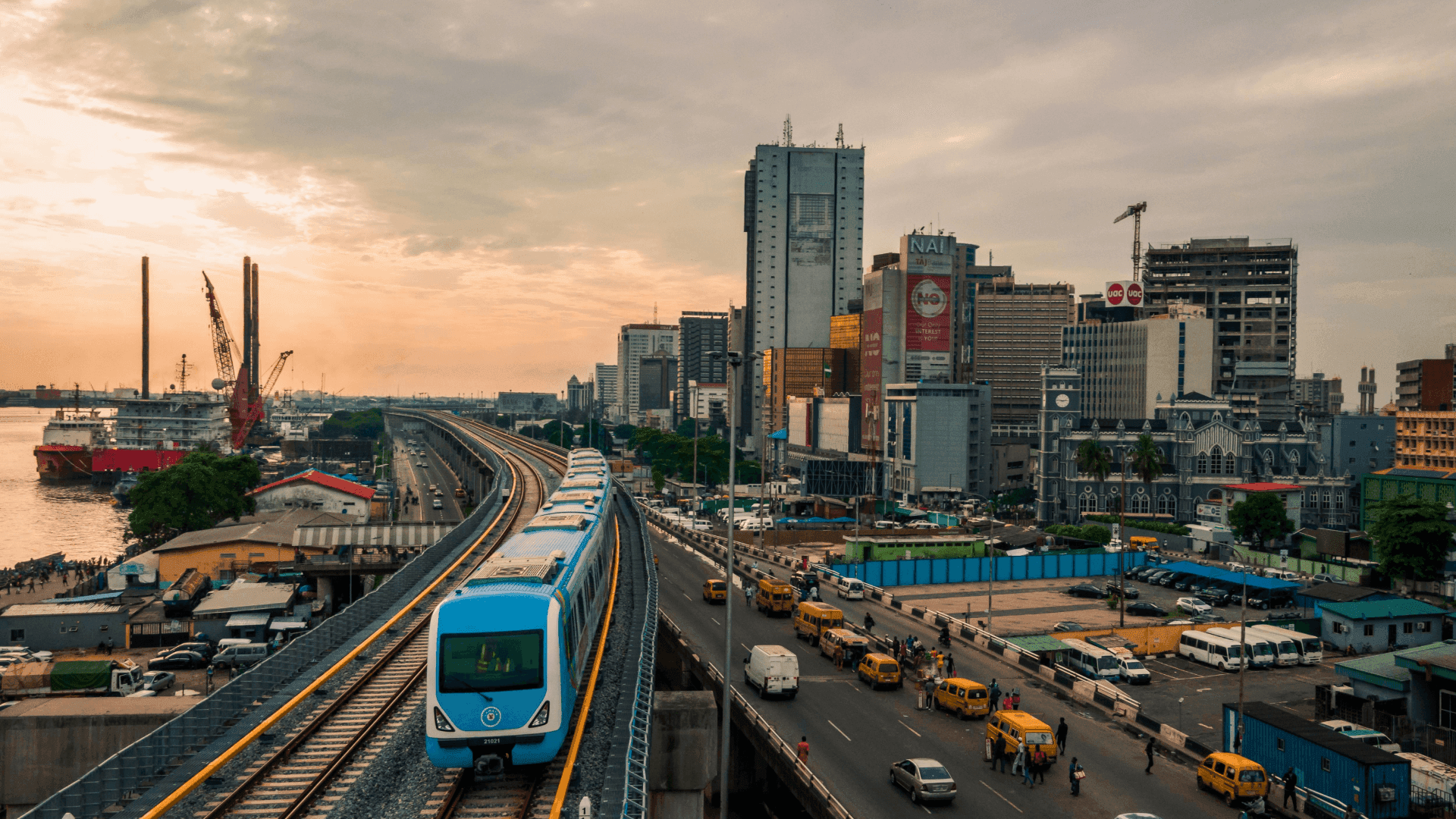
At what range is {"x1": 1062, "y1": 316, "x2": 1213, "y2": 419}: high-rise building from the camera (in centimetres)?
17362

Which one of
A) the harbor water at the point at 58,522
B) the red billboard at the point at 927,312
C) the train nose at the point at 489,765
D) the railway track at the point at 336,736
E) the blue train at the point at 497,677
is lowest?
the harbor water at the point at 58,522

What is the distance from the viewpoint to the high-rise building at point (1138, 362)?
173625mm

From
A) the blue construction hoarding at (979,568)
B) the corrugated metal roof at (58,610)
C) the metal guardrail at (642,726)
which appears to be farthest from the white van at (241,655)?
the blue construction hoarding at (979,568)

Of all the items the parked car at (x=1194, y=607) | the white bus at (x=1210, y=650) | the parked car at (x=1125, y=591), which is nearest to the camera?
the white bus at (x=1210, y=650)

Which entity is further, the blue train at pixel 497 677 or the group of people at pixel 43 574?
the group of people at pixel 43 574

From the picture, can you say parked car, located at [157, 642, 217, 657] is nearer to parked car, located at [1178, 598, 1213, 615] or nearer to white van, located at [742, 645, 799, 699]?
white van, located at [742, 645, 799, 699]

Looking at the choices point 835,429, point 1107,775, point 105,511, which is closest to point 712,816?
point 1107,775

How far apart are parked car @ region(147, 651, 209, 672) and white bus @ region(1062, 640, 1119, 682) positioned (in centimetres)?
4942

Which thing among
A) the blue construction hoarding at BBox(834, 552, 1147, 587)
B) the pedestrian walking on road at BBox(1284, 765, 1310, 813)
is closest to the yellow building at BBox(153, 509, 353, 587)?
the blue construction hoarding at BBox(834, 552, 1147, 587)

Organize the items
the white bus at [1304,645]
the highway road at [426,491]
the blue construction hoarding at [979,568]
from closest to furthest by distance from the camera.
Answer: the white bus at [1304,645]
the blue construction hoarding at [979,568]
the highway road at [426,491]

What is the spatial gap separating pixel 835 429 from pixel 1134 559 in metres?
109

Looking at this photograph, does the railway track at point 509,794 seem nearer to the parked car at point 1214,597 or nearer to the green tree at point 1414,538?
the parked car at point 1214,597

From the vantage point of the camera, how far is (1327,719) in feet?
141

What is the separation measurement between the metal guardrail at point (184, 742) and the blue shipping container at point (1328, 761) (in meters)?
33.9
